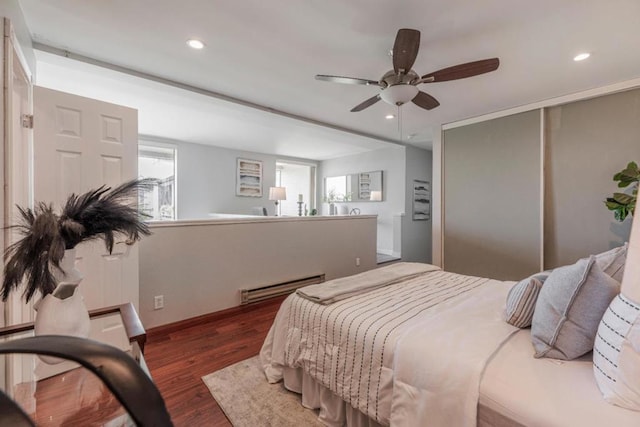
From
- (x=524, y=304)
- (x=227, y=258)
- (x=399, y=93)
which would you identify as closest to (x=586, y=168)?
(x=399, y=93)

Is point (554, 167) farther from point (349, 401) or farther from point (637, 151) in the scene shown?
point (349, 401)

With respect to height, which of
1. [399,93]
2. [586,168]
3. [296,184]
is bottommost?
[586,168]

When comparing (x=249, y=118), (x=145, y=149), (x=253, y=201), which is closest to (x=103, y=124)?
(x=249, y=118)

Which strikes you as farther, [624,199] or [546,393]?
[624,199]

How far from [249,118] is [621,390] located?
13.3ft

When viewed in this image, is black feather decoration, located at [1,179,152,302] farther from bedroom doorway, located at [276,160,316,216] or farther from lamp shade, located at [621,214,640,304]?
bedroom doorway, located at [276,160,316,216]

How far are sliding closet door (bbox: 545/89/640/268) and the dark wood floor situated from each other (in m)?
3.43

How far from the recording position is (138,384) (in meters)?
0.41

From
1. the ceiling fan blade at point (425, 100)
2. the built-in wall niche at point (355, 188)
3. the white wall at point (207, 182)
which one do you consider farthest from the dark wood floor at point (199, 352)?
the built-in wall niche at point (355, 188)

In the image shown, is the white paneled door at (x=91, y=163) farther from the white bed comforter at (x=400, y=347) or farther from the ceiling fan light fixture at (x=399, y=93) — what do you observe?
the ceiling fan light fixture at (x=399, y=93)

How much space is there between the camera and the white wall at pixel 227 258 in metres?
2.59

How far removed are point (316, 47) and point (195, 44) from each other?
0.94 meters

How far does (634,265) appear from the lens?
0.85 meters

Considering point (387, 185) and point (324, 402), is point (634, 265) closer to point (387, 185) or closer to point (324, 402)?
point (324, 402)
